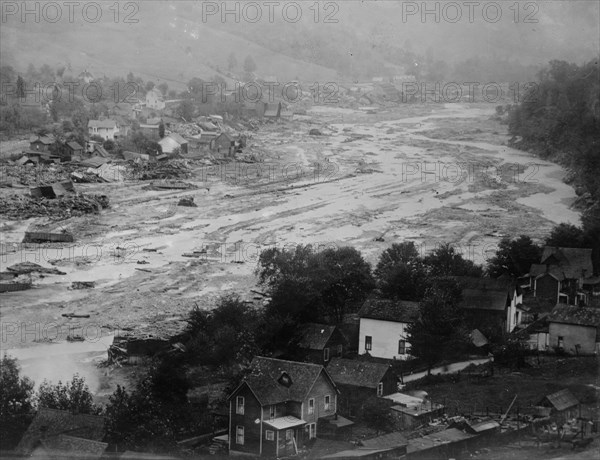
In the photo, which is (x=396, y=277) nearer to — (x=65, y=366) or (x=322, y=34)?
(x=65, y=366)

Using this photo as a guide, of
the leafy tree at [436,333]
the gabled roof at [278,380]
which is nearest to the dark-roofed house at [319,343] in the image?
the leafy tree at [436,333]

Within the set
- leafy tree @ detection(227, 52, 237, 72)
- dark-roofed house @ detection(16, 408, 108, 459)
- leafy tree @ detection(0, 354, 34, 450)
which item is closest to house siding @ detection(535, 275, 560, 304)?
dark-roofed house @ detection(16, 408, 108, 459)

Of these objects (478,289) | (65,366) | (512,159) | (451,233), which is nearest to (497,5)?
(512,159)

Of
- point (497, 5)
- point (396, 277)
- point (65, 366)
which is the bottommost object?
point (65, 366)

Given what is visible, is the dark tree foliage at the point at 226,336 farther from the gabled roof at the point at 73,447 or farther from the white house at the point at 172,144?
the white house at the point at 172,144

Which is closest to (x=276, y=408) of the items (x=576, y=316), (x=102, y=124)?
(x=576, y=316)

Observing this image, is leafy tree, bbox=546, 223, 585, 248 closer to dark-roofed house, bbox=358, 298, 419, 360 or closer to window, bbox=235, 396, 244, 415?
dark-roofed house, bbox=358, 298, 419, 360

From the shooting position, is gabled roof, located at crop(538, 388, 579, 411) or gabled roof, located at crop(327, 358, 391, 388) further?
gabled roof, located at crop(327, 358, 391, 388)
